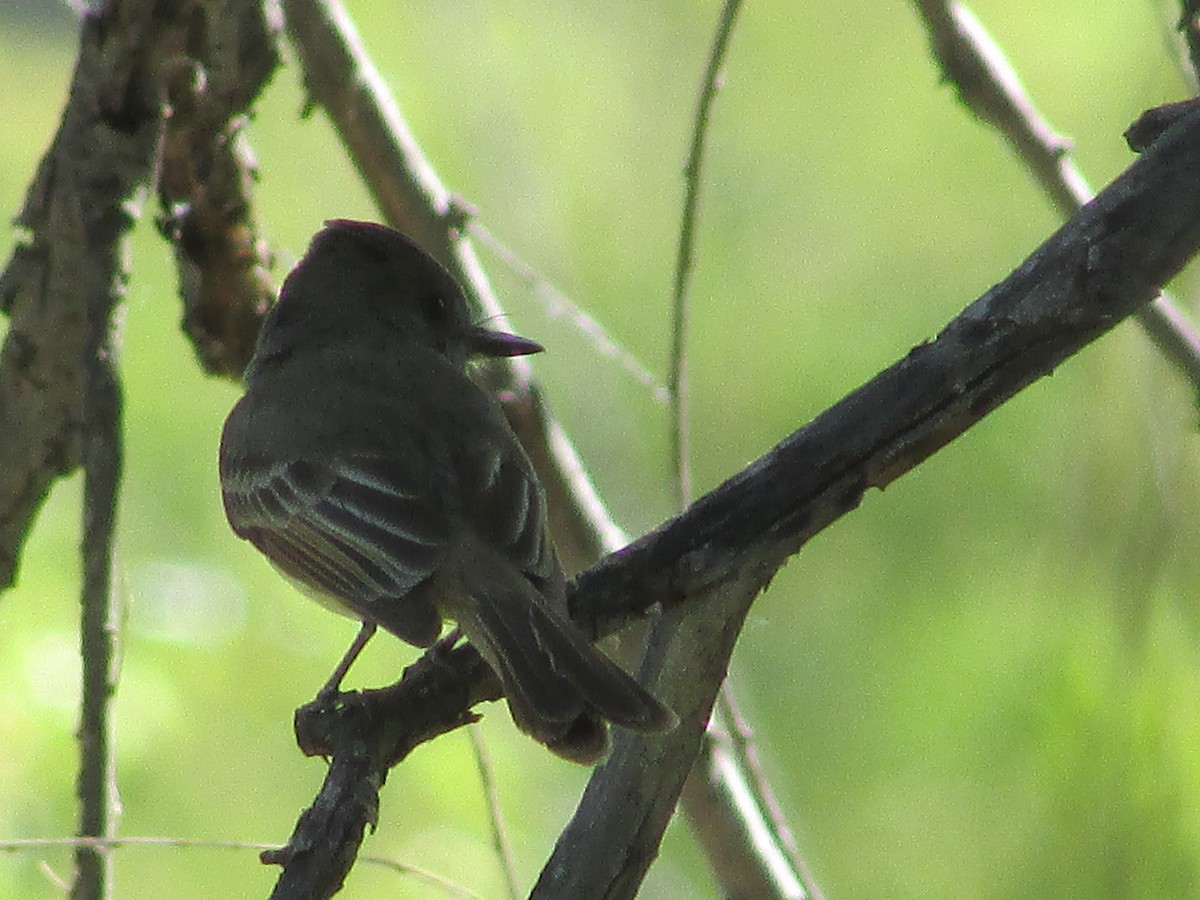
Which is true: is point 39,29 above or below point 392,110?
above

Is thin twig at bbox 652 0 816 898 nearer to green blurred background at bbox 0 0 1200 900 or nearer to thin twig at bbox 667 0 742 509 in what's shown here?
thin twig at bbox 667 0 742 509

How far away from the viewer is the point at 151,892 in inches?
185

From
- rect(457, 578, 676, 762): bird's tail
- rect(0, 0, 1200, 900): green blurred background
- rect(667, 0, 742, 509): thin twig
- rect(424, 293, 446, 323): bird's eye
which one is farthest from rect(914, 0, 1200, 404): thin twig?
rect(457, 578, 676, 762): bird's tail

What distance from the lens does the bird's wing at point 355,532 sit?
303 centimetres

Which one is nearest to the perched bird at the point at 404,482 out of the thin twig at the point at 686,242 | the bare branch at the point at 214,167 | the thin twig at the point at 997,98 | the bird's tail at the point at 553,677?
the bird's tail at the point at 553,677

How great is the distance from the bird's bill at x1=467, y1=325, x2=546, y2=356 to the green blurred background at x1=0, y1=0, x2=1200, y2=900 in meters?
0.63

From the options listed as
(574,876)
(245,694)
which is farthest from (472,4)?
(574,876)

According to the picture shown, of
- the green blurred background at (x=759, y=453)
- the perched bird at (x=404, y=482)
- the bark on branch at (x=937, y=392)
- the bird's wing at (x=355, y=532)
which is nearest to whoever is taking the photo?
the bark on branch at (x=937, y=392)

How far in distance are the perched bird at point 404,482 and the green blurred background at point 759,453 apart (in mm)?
346

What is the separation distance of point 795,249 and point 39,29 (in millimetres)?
2804

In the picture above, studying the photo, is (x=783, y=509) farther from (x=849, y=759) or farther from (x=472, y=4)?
(x=472, y=4)

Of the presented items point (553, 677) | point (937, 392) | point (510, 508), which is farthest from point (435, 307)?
point (937, 392)

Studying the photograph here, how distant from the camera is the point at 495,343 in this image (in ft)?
12.7

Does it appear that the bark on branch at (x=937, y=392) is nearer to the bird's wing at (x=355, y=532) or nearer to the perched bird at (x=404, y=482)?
the perched bird at (x=404, y=482)
